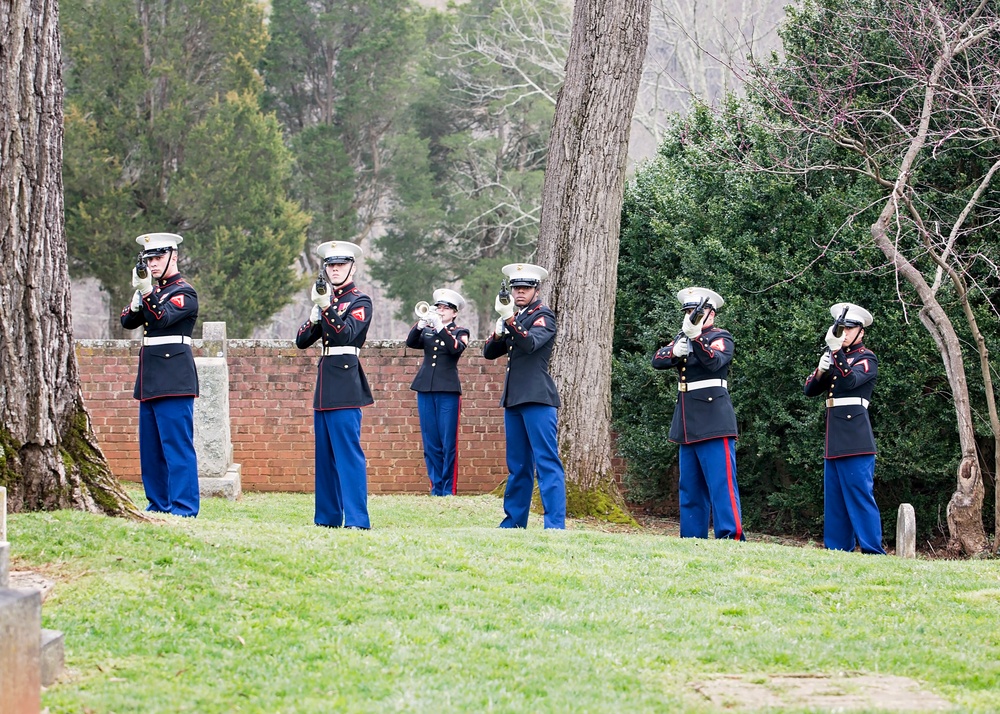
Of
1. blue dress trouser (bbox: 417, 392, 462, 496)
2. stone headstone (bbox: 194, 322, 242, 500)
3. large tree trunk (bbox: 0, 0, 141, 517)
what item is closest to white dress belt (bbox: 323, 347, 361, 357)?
large tree trunk (bbox: 0, 0, 141, 517)

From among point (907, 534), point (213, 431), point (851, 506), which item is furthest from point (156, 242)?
point (907, 534)

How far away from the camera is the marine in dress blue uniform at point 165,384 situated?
864 centimetres

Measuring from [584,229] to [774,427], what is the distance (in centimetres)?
310

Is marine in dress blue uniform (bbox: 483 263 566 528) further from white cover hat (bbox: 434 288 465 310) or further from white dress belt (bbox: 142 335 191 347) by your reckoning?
white cover hat (bbox: 434 288 465 310)

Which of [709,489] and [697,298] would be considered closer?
[709,489]

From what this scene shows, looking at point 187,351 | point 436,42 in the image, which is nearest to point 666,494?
point 187,351

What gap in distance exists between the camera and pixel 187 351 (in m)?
8.86

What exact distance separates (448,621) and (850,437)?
5.39m

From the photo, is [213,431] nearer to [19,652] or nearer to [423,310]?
[423,310]

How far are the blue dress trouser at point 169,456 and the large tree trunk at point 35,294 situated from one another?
2.36 metres

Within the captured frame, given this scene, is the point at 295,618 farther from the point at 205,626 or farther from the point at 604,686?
the point at 604,686

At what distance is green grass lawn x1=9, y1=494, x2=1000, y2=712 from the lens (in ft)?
14.2

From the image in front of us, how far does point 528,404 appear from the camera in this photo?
938cm

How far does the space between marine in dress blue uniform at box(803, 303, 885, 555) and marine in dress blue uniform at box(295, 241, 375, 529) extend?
3.90 m
